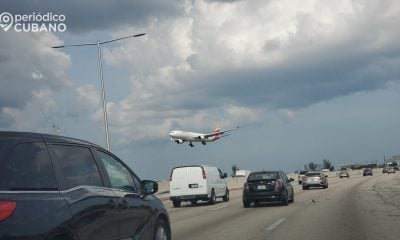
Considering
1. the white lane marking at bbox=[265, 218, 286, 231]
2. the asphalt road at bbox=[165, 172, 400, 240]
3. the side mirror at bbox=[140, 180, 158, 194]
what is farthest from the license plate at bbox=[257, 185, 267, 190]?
the side mirror at bbox=[140, 180, 158, 194]

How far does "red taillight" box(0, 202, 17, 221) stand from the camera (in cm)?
482

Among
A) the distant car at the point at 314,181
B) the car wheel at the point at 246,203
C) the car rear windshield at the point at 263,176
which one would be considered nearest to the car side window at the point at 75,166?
the car wheel at the point at 246,203

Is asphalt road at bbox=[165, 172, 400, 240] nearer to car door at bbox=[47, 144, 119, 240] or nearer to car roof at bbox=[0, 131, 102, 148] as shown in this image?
car door at bbox=[47, 144, 119, 240]

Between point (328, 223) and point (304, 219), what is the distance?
4.85ft

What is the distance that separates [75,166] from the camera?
6.22 m

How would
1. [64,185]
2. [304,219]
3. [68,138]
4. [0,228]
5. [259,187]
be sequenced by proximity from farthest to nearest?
[259,187] → [304,219] → [68,138] → [64,185] → [0,228]

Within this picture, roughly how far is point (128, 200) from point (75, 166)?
118 cm

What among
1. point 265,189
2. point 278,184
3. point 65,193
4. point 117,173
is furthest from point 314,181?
point 65,193

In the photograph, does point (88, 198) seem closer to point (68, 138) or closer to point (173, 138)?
point (68, 138)

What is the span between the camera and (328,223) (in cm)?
1531

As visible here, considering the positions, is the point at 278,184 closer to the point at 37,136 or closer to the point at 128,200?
the point at 128,200

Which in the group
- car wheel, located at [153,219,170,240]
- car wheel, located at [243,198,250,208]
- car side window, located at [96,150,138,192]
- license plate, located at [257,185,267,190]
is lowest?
car wheel, located at [243,198,250,208]

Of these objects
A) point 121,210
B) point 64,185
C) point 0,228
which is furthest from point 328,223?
point 0,228

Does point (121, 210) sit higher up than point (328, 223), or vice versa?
point (121, 210)
